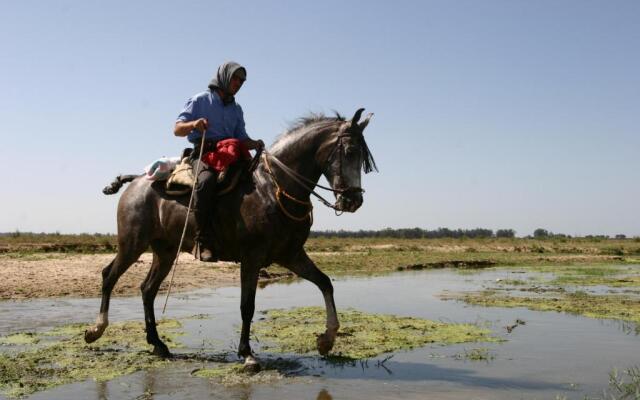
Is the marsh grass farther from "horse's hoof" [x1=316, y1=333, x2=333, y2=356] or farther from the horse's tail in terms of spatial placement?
the horse's tail

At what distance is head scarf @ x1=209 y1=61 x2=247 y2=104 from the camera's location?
25.0ft

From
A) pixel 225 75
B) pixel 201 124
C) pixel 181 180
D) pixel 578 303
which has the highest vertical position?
pixel 225 75

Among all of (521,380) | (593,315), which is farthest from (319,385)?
(593,315)

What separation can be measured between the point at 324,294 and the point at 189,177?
2.35 metres

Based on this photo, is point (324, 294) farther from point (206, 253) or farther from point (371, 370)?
point (206, 253)

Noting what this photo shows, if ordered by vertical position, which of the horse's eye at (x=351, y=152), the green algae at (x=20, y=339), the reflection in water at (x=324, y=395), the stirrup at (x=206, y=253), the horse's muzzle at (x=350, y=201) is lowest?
the green algae at (x=20, y=339)

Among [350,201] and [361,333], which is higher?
[350,201]

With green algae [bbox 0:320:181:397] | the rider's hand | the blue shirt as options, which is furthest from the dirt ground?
the rider's hand

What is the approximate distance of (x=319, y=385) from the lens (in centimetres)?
605

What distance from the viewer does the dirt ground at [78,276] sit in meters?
14.7

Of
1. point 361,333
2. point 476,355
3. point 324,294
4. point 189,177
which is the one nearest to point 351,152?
point 324,294

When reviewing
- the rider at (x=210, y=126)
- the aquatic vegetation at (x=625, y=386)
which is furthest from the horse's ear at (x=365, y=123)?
the aquatic vegetation at (x=625, y=386)

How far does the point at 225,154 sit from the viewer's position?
24.4ft

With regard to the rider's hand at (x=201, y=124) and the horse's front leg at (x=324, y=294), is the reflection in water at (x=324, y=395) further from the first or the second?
the rider's hand at (x=201, y=124)
